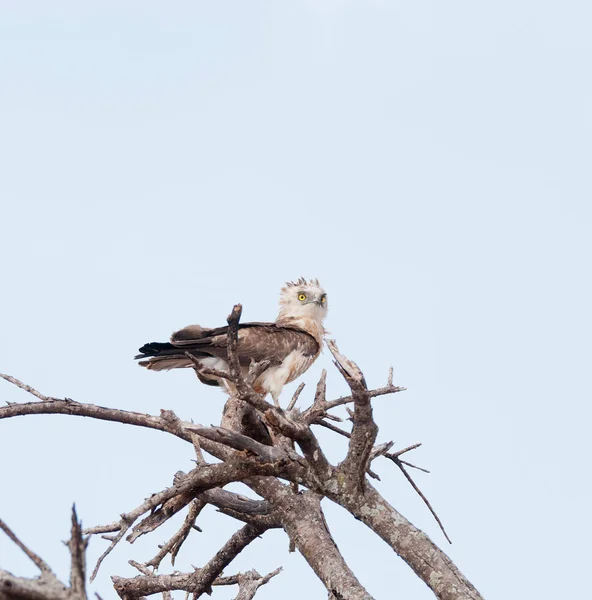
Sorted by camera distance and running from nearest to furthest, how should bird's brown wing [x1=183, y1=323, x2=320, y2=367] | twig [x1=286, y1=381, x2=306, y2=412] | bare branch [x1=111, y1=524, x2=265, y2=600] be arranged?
twig [x1=286, y1=381, x2=306, y2=412]
bare branch [x1=111, y1=524, x2=265, y2=600]
bird's brown wing [x1=183, y1=323, x2=320, y2=367]

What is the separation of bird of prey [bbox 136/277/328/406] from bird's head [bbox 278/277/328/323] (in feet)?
0.14

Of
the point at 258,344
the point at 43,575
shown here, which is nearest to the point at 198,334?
the point at 258,344

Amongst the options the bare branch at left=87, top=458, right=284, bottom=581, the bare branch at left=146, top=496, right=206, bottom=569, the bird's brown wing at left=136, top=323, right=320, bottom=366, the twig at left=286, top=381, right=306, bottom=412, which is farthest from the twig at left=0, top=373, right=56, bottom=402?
the bird's brown wing at left=136, top=323, right=320, bottom=366

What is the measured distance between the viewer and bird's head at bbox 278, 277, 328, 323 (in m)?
12.1

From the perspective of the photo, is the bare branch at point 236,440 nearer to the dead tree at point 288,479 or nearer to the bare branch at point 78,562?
the dead tree at point 288,479

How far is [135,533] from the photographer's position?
19.5 feet

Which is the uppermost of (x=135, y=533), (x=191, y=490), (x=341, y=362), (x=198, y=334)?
(x=198, y=334)

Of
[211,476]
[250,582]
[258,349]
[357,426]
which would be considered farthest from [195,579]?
[258,349]

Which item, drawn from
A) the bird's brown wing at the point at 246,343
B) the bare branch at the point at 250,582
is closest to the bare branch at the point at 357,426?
the bare branch at the point at 250,582

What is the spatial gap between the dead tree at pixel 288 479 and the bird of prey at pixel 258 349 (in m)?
1.70

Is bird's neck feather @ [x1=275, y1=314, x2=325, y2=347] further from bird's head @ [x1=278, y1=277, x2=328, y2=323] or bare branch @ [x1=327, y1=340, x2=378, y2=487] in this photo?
bare branch @ [x1=327, y1=340, x2=378, y2=487]

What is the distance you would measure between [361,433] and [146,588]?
9.52 ft

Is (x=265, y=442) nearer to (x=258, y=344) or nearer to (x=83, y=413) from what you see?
A: (x=83, y=413)

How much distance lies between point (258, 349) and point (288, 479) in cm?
389
